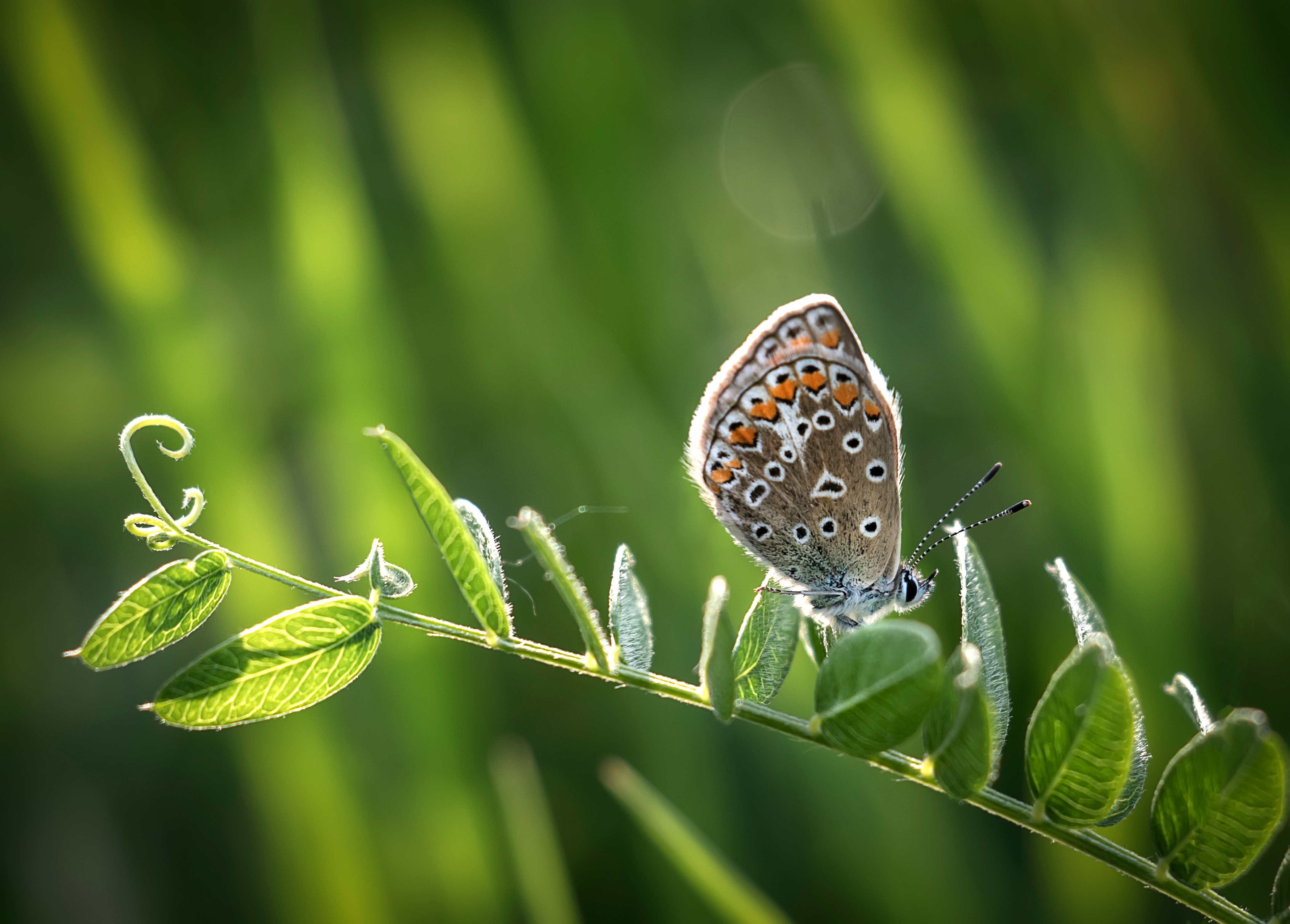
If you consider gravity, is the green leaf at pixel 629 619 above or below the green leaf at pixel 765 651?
above

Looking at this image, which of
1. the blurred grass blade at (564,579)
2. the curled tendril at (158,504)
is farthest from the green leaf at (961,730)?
the curled tendril at (158,504)

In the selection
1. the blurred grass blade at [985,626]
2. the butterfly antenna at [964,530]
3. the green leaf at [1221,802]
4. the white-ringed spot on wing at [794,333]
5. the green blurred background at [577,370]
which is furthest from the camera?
the green blurred background at [577,370]

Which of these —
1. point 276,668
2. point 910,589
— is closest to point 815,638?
point 910,589

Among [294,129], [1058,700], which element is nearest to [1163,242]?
[1058,700]

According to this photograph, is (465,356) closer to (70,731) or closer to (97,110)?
(97,110)

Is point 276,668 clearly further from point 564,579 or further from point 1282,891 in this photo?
point 1282,891

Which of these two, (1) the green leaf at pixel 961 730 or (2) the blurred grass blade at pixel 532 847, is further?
(2) the blurred grass blade at pixel 532 847

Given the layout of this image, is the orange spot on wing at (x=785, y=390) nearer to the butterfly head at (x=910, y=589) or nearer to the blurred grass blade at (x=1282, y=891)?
the butterfly head at (x=910, y=589)
